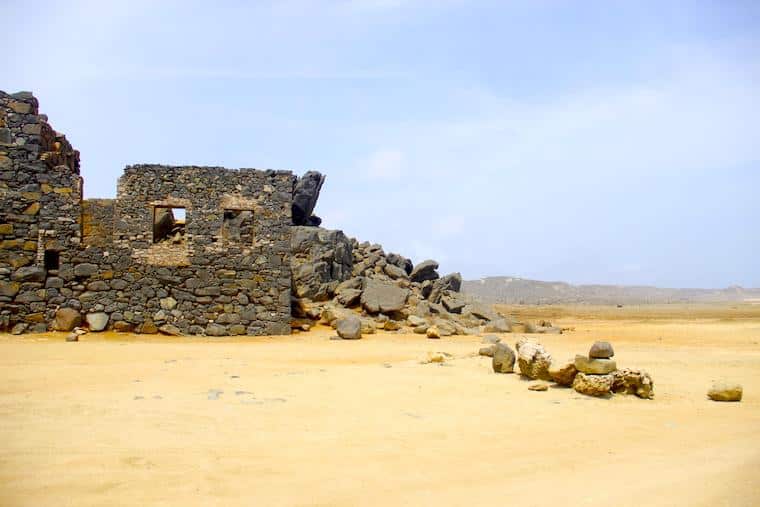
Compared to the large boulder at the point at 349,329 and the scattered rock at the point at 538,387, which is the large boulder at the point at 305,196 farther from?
the scattered rock at the point at 538,387

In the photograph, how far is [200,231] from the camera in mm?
16578

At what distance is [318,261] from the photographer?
2053cm

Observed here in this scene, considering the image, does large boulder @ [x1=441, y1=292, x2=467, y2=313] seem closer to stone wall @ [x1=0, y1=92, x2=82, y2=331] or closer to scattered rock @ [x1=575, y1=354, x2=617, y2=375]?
stone wall @ [x1=0, y1=92, x2=82, y2=331]

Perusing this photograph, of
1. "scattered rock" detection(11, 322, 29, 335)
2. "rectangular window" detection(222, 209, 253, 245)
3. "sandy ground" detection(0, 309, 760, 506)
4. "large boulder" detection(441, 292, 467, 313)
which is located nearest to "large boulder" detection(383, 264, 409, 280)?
"large boulder" detection(441, 292, 467, 313)

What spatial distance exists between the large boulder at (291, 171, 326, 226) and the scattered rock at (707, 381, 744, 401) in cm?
1686

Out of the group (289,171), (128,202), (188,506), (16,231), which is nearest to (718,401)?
(188,506)

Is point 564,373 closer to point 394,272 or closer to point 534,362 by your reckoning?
point 534,362

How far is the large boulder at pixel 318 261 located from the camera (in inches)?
782

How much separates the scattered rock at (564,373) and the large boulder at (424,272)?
614 inches

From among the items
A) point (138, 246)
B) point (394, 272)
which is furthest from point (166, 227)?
point (394, 272)

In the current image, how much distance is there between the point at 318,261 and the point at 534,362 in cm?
1211

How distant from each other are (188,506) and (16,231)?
1363cm

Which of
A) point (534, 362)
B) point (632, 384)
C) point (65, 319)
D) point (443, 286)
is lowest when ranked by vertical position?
point (632, 384)

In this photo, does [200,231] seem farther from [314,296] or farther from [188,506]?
[188,506]
